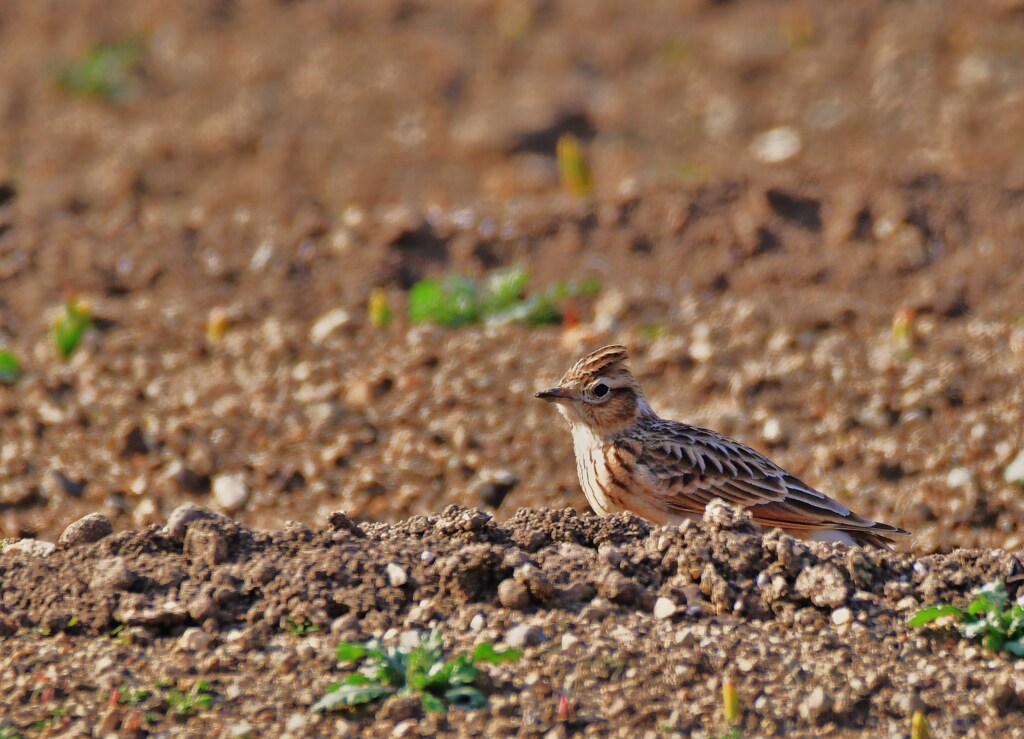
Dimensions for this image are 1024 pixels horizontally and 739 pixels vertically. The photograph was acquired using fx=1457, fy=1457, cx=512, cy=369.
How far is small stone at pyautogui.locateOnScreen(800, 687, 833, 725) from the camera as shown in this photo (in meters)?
4.47

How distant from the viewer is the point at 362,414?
28.7 feet

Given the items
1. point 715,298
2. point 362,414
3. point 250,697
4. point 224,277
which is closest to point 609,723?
point 250,697

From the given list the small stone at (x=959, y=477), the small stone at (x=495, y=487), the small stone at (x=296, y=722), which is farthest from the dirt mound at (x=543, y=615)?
the small stone at (x=959, y=477)

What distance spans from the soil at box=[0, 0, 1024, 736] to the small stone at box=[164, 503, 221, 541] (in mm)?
21

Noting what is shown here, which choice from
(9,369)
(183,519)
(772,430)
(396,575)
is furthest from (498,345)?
(396,575)

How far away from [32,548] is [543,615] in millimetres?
2125

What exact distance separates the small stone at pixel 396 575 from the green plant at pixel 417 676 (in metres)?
0.48

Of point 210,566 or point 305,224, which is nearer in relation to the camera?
point 210,566

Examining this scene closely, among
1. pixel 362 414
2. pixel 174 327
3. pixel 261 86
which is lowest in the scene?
pixel 362 414

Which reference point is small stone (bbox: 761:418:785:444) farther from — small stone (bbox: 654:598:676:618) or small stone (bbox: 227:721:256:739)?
small stone (bbox: 227:721:256:739)

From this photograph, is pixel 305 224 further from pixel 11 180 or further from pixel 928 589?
pixel 928 589

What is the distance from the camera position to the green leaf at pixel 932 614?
4891mm

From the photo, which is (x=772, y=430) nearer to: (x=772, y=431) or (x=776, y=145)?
(x=772, y=431)

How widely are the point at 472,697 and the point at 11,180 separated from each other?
10.3 meters
